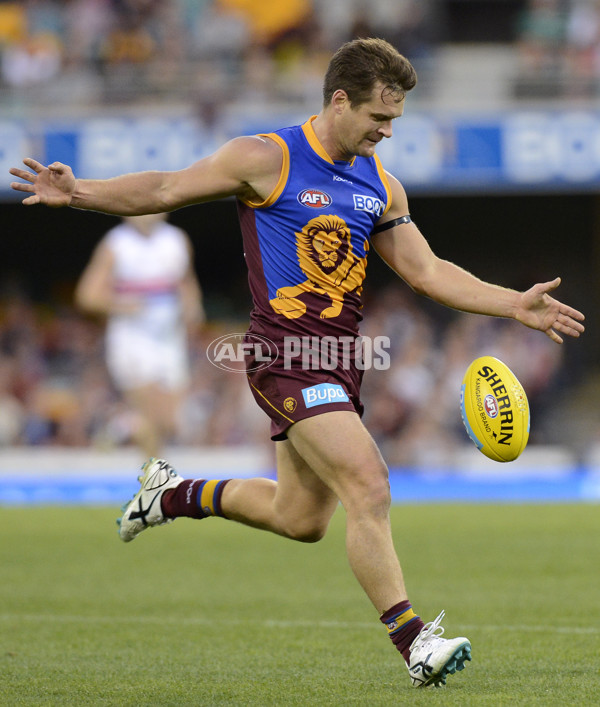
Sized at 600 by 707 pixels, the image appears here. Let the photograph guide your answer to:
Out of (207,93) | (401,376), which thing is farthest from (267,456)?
(207,93)

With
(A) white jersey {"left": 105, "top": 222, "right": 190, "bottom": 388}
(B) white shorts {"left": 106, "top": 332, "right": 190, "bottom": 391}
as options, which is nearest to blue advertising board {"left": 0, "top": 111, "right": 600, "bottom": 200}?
(A) white jersey {"left": 105, "top": 222, "right": 190, "bottom": 388}

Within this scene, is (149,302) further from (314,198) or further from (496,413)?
(496,413)

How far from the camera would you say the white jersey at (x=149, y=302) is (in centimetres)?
1049

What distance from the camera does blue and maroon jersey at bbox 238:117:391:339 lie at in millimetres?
4953

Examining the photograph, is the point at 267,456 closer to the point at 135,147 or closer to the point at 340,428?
the point at 135,147

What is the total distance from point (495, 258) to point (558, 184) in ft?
13.0

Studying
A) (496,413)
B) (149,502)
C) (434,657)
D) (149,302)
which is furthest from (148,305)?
(434,657)

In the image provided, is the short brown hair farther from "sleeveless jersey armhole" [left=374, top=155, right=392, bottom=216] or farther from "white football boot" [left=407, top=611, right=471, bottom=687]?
"white football boot" [left=407, top=611, right=471, bottom=687]

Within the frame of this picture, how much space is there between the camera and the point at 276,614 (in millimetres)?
6238

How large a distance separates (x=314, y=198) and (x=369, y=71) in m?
0.54

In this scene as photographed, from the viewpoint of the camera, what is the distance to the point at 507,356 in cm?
1641

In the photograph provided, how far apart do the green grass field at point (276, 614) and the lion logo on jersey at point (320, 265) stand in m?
1.44

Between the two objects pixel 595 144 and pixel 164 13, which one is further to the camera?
pixel 164 13

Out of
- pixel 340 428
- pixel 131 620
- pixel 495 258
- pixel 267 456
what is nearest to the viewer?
pixel 340 428
